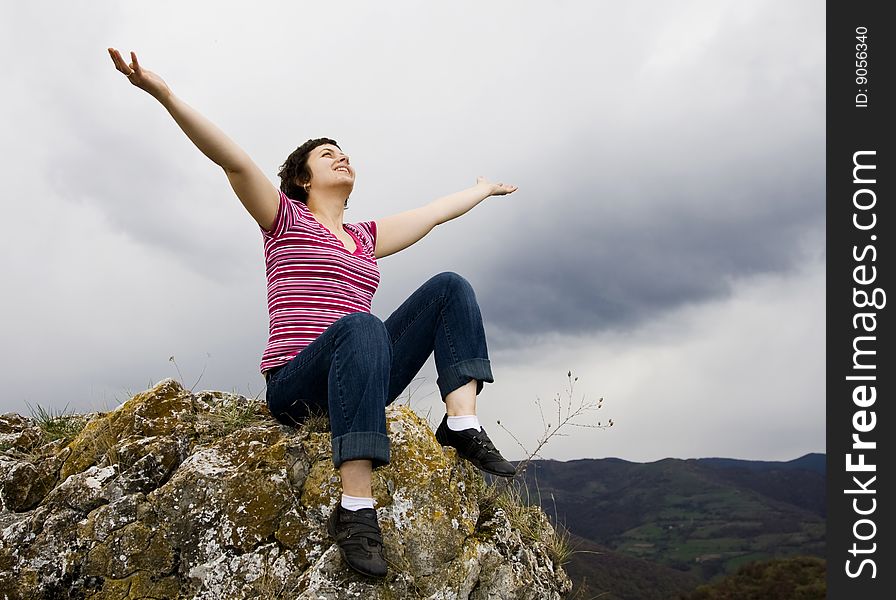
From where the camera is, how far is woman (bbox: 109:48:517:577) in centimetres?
400

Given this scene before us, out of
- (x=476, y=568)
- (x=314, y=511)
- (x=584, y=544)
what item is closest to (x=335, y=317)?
(x=314, y=511)

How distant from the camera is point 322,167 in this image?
550cm

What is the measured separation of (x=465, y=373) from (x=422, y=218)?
6.43 feet

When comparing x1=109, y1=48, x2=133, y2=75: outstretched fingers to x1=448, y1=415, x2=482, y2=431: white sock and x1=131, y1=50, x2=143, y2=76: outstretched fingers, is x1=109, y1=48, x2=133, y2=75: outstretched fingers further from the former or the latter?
x1=448, y1=415, x2=482, y2=431: white sock

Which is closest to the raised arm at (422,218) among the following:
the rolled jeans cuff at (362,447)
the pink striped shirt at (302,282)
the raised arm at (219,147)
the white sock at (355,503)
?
the pink striped shirt at (302,282)

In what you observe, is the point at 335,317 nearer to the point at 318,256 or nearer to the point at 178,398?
the point at 318,256

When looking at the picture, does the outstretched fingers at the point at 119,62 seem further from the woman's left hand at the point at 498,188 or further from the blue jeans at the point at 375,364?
the woman's left hand at the point at 498,188

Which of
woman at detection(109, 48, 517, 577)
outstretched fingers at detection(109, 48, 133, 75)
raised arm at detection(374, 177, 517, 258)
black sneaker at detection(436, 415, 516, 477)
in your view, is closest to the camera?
outstretched fingers at detection(109, 48, 133, 75)

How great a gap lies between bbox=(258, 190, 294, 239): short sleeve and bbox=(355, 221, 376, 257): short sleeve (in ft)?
2.95

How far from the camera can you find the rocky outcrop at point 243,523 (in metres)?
4.14

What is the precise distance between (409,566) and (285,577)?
756mm

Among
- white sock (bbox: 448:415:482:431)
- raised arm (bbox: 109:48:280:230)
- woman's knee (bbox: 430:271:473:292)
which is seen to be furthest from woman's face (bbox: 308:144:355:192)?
white sock (bbox: 448:415:482:431)

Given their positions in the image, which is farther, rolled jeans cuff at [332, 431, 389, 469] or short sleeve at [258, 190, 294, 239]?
short sleeve at [258, 190, 294, 239]

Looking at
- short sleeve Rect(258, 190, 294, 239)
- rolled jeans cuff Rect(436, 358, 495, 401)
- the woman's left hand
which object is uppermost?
the woman's left hand
